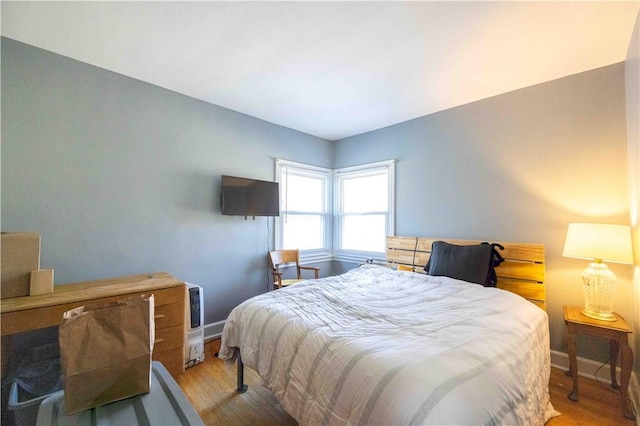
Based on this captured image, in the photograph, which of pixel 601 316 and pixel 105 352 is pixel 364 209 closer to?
pixel 601 316

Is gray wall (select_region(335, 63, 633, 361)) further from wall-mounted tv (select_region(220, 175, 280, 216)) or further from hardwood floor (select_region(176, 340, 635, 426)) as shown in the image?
wall-mounted tv (select_region(220, 175, 280, 216))

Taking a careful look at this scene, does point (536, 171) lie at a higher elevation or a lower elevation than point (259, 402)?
higher

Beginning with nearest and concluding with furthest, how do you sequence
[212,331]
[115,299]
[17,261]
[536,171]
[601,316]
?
[17,261], [115,299], [601,316], [536,171], [212,331]

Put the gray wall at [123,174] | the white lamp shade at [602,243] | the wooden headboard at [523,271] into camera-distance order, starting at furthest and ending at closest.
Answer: the wooden headboard at [523,271] < the gray wall at [123,174] < the white lamp shade at [602,243]

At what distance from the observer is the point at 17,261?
66.7 inches

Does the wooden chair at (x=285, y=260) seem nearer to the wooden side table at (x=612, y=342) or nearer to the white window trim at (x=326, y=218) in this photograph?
the white window trim at (x=326, y=218)

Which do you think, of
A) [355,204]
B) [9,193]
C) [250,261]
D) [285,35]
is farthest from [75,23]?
[355,204]

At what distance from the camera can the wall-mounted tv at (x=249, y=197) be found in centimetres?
299

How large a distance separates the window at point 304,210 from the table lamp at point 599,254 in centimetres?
285

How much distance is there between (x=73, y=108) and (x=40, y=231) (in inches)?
40.4

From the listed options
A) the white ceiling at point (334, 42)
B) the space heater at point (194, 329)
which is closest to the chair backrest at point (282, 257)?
the space heater at point (194, 329)

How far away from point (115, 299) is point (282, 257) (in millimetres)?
1872

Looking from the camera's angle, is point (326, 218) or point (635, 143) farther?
point (326, 218)

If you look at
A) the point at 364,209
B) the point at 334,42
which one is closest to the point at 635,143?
the point at 334,42
